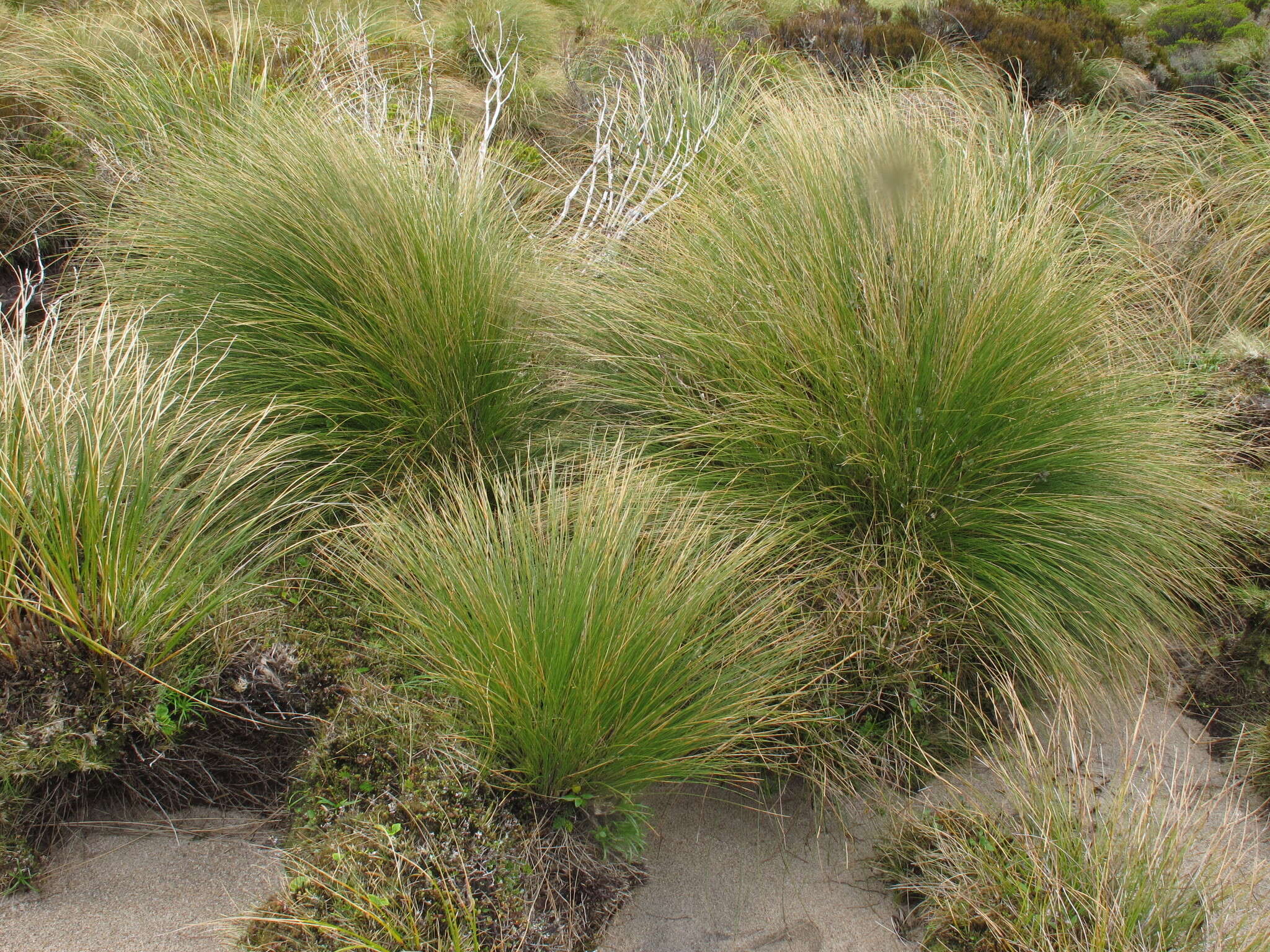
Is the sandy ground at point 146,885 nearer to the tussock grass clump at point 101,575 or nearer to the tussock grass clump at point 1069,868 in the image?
the tussock grass clump at point 101,575

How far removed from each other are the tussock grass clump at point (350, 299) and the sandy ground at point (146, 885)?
3.86ft

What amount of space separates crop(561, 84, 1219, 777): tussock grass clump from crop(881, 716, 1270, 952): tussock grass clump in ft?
→ 1.20

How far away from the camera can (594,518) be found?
2.68 m

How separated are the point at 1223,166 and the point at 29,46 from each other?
253 inches

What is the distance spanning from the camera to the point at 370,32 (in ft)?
22.0

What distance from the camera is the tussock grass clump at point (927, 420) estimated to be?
2.86 metres

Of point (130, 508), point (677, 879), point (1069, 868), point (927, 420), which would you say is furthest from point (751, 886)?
point (130, 508)

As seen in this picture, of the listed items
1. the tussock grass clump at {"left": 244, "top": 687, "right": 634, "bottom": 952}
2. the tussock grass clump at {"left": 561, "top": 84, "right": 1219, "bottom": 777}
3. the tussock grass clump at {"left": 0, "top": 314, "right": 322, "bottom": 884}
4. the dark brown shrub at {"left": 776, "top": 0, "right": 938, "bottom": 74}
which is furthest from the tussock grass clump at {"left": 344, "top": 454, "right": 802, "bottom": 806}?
the dark brown shrub at {"left": 776, "top": 0, "right": 938, "bottom": 74}

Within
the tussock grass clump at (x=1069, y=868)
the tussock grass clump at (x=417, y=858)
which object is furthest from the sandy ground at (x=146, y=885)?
the tussock grass clump at (x=1069, y=868)

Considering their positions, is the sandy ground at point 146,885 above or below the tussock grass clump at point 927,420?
below

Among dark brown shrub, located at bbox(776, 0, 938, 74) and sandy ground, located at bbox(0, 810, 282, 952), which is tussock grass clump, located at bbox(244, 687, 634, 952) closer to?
sandy ground, located at bbox(0, 810, 282, 952)

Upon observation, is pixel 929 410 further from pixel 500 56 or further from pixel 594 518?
pixel 500 56

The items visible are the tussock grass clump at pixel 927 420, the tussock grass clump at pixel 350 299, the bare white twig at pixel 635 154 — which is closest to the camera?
the tussock grass clump at pixel 927 420

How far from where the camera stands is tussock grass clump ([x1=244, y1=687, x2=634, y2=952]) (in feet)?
6.85
